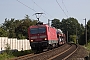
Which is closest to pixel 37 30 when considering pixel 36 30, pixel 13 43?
pixel 36 30

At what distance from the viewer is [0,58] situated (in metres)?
22.9

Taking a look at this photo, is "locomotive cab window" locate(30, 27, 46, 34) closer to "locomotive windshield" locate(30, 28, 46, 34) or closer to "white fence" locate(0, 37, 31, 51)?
"locomotive windshield" locate(30, 28, 46, 34)

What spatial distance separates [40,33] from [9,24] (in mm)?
58306

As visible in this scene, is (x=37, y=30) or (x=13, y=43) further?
(x=13, y=43)

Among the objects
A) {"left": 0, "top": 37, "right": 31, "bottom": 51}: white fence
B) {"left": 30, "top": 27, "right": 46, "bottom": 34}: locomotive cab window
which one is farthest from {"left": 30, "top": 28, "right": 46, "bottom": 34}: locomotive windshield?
{"left": 0, "top": 37, "right": 31, "bottom": 51}: white fence

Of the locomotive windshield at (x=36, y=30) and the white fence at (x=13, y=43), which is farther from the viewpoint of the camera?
the locomotive windshield at (x=36, y=30)

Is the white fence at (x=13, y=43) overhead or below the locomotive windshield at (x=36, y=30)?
below

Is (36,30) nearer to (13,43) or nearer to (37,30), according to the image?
(37,30)

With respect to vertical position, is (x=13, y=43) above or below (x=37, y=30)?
below

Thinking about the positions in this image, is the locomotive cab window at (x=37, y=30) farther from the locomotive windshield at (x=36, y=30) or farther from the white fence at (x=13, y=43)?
the white fence at (x=13, y=43)

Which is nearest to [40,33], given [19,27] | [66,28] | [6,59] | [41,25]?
[41,25]

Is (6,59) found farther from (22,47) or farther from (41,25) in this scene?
(22,47)

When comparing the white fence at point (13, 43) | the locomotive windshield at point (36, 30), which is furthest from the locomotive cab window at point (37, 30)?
the white fence at point (13, 43)

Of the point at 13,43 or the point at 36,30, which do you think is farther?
the point at 13,43
